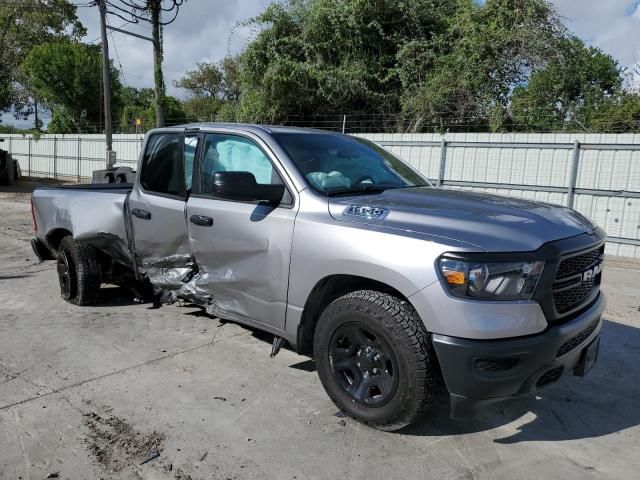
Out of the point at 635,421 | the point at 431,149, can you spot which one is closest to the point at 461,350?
the point at 635,421

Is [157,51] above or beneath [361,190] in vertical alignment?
above

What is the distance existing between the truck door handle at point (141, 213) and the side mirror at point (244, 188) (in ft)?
4.71

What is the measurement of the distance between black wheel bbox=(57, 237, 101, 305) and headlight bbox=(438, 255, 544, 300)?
13.3 feet

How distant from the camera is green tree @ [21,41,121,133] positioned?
3158 cm

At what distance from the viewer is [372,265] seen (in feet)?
9.93

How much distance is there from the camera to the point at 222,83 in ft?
150

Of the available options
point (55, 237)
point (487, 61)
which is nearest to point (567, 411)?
point (55, 237)

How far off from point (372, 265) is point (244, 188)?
105 cm

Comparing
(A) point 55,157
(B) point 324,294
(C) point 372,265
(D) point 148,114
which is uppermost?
(D) point 148,114

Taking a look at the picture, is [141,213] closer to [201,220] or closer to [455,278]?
[201,220]

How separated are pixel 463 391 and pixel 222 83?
46060mm

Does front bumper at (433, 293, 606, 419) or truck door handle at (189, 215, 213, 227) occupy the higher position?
truck door handle at (189, 215, 213, 227)

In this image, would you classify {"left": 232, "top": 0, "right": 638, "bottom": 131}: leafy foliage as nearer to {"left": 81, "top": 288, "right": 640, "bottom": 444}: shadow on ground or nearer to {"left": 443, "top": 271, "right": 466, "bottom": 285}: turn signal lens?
{"left": 81, "top": 288, "right": 640, "bottom": 444}: shadow on ground

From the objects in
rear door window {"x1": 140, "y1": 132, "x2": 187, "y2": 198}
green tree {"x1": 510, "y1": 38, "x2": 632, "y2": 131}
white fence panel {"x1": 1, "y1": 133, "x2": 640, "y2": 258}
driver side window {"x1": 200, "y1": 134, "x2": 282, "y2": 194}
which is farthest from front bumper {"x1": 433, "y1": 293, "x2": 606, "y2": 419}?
green tree {"x1": 510, "y1": 38, "x2": 632, "y2": 131}
